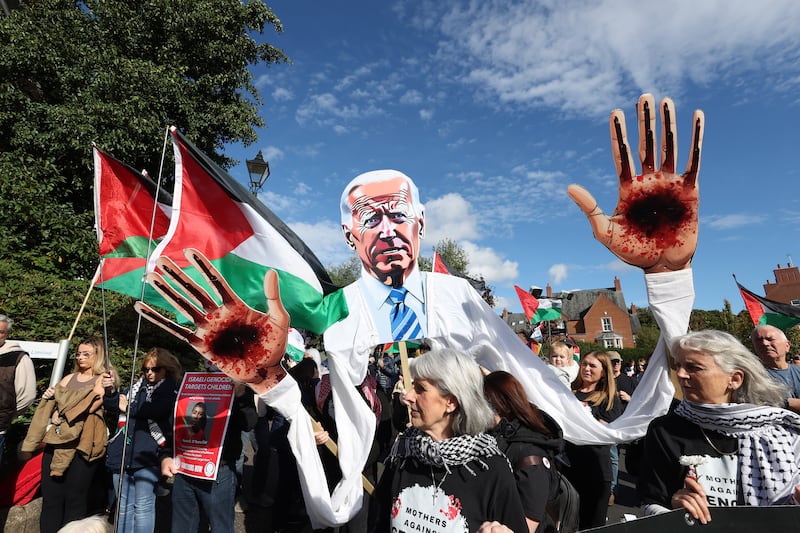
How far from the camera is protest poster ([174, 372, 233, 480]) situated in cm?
323

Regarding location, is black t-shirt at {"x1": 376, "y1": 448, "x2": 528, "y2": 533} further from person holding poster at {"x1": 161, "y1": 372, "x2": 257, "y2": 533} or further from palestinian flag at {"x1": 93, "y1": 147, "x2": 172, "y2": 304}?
palestinian flag at {"x1": 93, "y1": 147, "x2": 172, "y2": 304}

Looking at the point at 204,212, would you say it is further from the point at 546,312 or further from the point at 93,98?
the point at 546,312

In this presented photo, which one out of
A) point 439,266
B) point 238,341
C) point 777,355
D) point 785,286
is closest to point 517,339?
point 238,341

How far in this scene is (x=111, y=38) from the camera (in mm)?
9828

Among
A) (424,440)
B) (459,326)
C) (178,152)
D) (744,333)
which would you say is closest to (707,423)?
(424,440)

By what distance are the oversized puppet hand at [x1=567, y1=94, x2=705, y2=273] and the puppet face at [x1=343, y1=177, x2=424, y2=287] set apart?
147 centimetres

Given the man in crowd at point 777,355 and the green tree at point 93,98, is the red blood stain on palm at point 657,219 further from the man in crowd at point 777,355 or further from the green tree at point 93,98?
the green tree at point 93,98

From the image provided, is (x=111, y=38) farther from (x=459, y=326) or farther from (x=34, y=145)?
(x=459, y=326)

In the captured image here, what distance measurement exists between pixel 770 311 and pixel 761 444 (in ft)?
27.4

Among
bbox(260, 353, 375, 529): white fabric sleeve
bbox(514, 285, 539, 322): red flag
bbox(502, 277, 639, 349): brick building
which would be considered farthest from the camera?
bbox(502, 277, 639, 349): brick building

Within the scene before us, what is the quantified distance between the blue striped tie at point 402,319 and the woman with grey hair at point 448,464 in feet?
3.43

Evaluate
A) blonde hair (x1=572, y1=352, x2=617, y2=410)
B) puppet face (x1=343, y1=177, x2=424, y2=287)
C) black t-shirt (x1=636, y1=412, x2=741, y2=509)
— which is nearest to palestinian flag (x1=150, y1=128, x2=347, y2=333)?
puppet face (x1=343, y1=177, x2=424, y2=287)

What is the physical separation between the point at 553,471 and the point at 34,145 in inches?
436

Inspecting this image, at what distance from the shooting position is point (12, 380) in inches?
145
